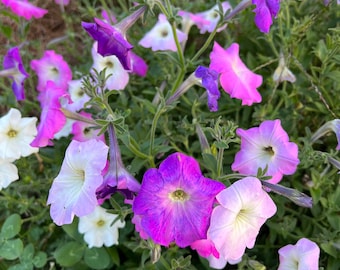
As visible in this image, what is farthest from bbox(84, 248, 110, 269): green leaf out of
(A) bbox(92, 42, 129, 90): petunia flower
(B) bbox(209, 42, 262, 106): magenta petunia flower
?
(B) bbox(209, 42, 262, 106): magenta petunia flower

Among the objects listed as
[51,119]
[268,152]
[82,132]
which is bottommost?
[82,132]

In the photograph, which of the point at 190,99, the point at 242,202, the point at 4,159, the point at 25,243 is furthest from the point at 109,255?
the point at 242,202

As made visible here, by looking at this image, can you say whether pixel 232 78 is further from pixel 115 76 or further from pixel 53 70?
pixel 53 70

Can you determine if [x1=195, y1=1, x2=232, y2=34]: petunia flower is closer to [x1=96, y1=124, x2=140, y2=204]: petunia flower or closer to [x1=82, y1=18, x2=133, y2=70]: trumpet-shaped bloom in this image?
[x1=82, y1=18, x2=133, y2=70]: trumpet-shaped bloom

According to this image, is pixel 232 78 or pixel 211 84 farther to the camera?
pixel 232 78

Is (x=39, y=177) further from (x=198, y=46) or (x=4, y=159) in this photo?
(x=198, y=46)

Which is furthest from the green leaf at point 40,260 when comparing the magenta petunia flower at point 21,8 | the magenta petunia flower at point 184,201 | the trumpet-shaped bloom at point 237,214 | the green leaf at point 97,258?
the magenta petunia flower at point 21,8

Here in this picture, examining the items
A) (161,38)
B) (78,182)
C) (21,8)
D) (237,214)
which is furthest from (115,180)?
(21,8)
